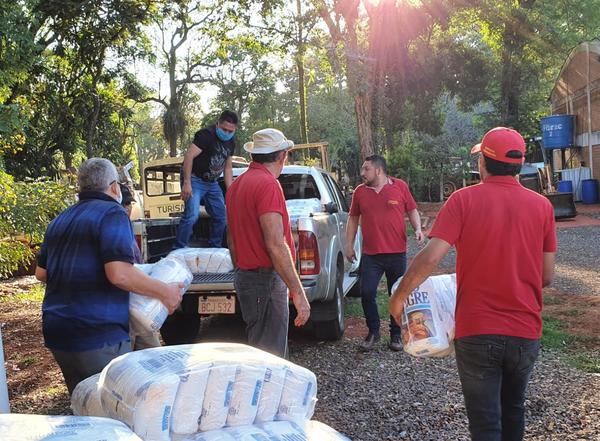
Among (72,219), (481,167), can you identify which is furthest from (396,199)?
(72,219)

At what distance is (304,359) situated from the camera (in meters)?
6.16

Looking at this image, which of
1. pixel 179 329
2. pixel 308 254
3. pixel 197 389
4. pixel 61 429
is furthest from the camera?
pixel 179 329

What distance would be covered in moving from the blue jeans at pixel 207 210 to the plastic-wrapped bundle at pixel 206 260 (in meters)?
1.07

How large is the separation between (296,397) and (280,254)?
4.93 feet

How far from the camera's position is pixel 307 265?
5.83m

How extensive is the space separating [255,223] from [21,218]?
572 centimetres

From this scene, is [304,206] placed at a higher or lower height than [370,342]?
higher

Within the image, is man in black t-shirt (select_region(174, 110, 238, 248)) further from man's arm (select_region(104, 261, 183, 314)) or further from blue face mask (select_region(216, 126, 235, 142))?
man's arm (select_region(104, 261, 183, 314))

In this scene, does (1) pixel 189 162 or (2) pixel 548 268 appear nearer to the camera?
(2) pixel 548 268

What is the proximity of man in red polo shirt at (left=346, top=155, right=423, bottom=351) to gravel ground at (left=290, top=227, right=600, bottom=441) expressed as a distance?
0.45m

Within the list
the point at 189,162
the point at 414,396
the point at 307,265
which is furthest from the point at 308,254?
the point at 189,162

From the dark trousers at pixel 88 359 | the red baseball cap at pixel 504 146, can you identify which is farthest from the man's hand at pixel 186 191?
the red baseball cap at pixel 504 146

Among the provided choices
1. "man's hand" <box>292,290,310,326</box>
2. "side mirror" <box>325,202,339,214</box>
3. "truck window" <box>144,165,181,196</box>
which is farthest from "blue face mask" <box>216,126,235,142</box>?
"man's hand" <box>292,290,310,326</box>

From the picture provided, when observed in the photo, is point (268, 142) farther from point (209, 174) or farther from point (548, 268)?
point (209, 174)
